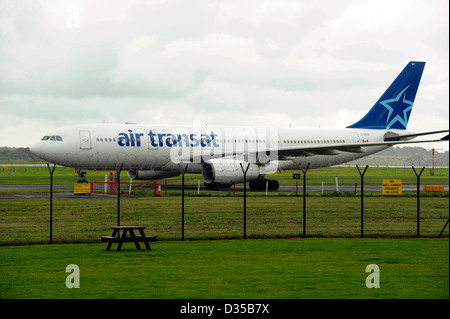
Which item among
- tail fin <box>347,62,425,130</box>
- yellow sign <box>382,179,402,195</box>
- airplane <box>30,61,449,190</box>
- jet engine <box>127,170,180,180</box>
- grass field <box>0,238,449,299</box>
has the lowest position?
grass field <box>0,238,449,299</box>

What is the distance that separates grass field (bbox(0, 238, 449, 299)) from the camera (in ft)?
37.6

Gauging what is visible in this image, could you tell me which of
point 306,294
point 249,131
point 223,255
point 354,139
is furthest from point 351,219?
point 354,139

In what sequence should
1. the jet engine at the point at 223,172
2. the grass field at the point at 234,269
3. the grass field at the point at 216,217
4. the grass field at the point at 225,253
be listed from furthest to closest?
the jet engine at the point at 223,172 < the grass field at the point at 216,217 < the grass field at the point at 225,253 < the grass field at the point at 234,269

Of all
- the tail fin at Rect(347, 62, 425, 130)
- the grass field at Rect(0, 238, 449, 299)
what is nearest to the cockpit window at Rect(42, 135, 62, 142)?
the grass field at Rect(0, 238, 449, 299)

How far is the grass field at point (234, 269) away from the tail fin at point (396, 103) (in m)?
35.6

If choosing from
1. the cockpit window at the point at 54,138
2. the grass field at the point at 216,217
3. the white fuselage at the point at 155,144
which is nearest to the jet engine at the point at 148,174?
the white fuselage at the point at 155,144

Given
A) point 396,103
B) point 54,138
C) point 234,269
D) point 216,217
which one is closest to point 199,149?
point 54,138

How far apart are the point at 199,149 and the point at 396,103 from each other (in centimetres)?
1986

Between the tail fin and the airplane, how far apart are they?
2600mm

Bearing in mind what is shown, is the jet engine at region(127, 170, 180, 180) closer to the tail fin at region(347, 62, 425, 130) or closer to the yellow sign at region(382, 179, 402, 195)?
the tail fin at region(347, 62, 425, 130)

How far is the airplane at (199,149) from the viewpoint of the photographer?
39.5 meters

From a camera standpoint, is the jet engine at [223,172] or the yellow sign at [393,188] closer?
the yellow sign at [393,188]

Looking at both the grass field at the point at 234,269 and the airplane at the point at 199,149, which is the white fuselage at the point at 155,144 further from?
the grass field at the point at 234,269

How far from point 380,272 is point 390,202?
73.2 feet
